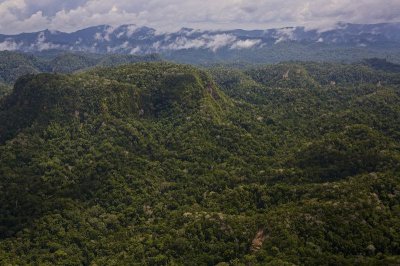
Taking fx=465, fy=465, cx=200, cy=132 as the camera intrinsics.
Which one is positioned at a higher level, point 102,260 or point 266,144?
point 266,144

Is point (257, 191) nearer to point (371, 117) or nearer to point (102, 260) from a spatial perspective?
point (102, 260)

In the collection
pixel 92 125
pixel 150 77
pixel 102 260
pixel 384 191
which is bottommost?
pixel 102 260

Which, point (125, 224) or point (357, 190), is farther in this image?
point (125, 224)

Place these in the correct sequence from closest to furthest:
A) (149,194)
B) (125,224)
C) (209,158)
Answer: (125,224), (149,194), (209,158)

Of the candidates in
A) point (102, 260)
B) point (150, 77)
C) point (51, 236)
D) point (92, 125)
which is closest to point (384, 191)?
point (102, 260)

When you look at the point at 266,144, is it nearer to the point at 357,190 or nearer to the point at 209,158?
the point at 209,158

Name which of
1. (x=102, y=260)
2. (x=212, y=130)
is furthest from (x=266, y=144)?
(x=102, y=260)

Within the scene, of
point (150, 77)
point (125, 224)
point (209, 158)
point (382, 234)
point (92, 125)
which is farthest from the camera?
point (150, 77)
